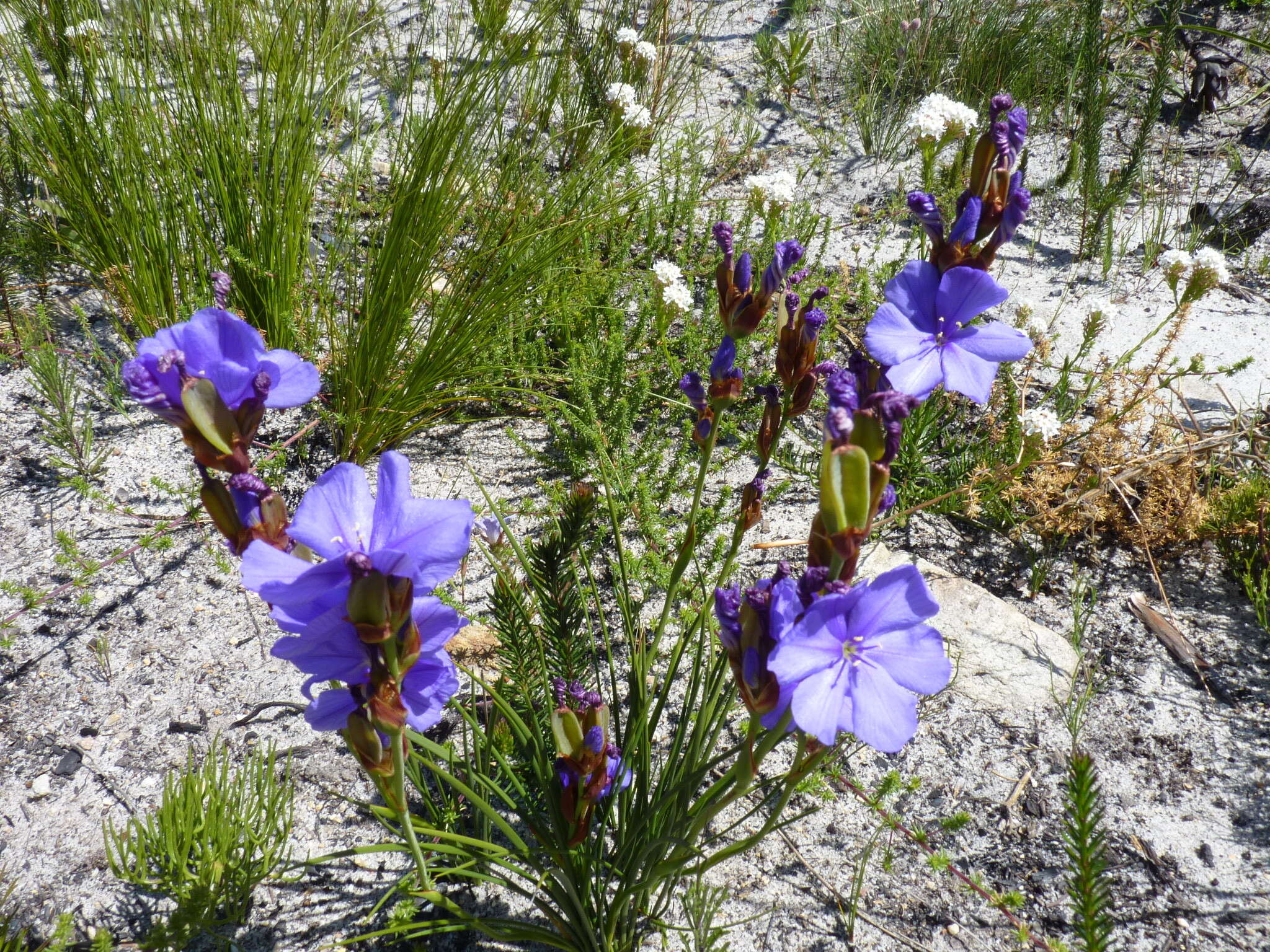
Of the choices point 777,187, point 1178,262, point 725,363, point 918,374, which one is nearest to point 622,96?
point 777,187

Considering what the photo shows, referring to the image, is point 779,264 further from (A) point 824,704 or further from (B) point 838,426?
(A) point 824,704

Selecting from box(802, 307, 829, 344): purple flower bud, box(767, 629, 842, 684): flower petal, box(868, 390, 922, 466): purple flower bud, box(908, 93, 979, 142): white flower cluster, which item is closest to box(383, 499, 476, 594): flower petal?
box(767, 629, 842, 684): flower petal

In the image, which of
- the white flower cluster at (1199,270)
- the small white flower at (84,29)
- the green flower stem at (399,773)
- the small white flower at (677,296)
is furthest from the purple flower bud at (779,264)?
the small white flower at (84,29)

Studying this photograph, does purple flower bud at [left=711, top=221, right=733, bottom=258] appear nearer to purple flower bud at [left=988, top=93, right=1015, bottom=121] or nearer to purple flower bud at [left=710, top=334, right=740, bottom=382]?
purple flower bud at [left=710, top=334, right=740, bottom=382]

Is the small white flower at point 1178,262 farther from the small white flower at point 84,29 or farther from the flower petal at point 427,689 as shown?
the small white flower at point 84,29

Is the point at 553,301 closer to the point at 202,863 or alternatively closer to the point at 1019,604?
the point at 1019,604

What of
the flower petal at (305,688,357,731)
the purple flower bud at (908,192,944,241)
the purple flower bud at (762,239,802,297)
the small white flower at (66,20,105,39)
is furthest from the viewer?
the small white flower at (66,20,105,39)
